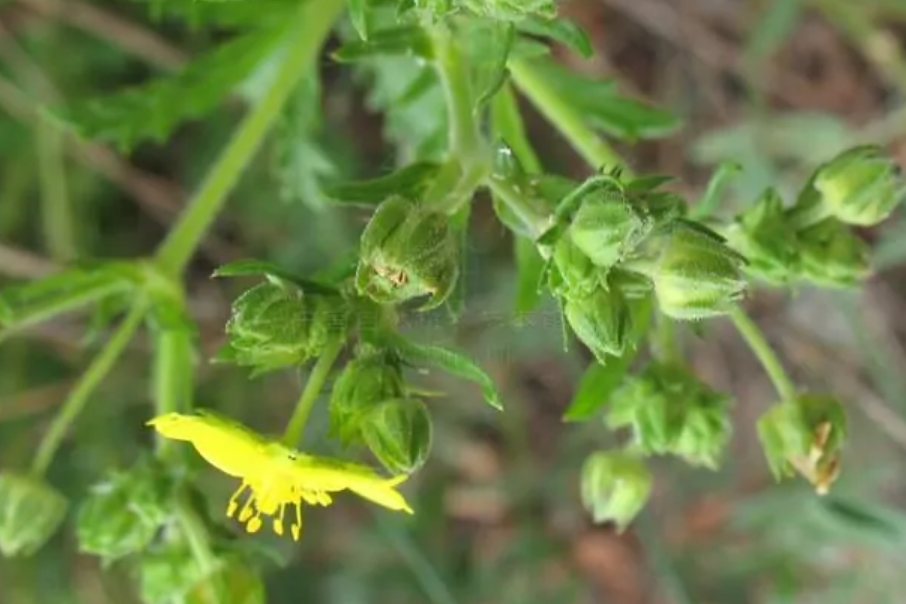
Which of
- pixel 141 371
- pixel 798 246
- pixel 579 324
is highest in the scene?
pixel 579 324

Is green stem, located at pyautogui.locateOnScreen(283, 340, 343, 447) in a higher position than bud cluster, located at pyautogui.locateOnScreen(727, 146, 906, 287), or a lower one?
higher

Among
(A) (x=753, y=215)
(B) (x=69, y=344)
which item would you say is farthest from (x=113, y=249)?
(A) (x=753, y=215)

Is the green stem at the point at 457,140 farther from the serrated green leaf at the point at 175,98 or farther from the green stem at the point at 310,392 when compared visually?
the serrated green leaf at the point at 175,98

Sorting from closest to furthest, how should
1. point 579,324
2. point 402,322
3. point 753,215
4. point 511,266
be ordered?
point 579,324, point 402,322, point 753,215, point 511,266

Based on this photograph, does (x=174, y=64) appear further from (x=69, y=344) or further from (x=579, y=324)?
(x=579, y=324)

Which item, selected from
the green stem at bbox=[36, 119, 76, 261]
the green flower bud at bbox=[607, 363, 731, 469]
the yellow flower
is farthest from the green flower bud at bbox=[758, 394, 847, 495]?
the green stem at bbox=[36, 119, 76, 261]

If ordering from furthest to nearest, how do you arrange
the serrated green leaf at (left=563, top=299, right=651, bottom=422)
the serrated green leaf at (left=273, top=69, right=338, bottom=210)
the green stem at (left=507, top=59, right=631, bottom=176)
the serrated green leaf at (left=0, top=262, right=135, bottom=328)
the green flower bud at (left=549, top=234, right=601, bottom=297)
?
the serrated green leaf at (left=273, top=69, right=338, bottom=210)
the green stem at (left=507, top=59, right=631, bottom=176)
the serrated green leaf at (left=0, top=262, right=135, bottom=328)
the serrated green leaf at (left=563, top=299, right=651, bottom=422)
the green flower bud at (left=549, top=234, right=601, bottom=297)

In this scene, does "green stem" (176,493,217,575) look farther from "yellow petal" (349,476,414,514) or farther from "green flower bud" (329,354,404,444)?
"yellow petal" (349,476,414,514)
